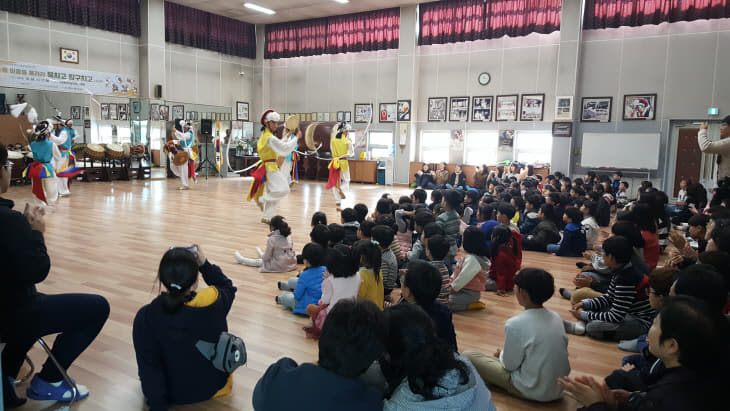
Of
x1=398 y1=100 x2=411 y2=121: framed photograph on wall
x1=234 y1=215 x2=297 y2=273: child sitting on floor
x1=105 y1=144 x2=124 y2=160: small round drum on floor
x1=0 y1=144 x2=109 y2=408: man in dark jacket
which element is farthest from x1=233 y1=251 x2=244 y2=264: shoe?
x1=398 y1=100 x2=411 y2=121: framed photograph on wall

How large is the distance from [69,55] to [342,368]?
13967 mm

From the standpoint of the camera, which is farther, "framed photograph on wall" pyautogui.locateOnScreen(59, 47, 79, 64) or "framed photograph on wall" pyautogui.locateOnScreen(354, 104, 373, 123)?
"framed photograph on wall" pyautogui.locateOnScreen(354, 104, 373, 123)

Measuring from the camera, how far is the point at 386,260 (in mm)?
3797

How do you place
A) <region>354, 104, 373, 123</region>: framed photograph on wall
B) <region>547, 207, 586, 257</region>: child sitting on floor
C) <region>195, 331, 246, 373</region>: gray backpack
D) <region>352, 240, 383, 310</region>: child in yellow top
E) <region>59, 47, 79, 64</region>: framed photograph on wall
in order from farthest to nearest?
<region>354, 104, 373, 123</region>: framed photograph on wall
<region>59, 47, 79, 64</region>: framed photograph on wall
<region>547, 207, 586, 257</region>: child sitting on floor
<region>352, 240, 383, 310</region>: child in yellow top
<region>195, 331, 246, 373</region>: gray backpack

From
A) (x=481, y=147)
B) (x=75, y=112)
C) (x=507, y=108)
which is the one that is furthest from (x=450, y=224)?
(x=75, y=112)

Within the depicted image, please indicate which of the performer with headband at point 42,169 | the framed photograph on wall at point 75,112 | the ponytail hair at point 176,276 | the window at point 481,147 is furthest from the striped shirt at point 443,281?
the framed photograph on wall at point 75,112

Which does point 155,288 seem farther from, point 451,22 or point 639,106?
point 451,22

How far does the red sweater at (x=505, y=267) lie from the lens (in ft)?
13.5

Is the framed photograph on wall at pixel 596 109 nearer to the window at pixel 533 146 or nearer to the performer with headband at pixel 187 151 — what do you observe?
the window at pixel 533 146

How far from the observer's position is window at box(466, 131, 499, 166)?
13.3 meters

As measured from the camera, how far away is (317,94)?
16.2 meters

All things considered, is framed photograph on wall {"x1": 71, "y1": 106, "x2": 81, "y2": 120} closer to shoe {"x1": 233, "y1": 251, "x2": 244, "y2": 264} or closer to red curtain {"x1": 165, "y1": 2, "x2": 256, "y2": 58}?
red curtain {"x1": 165, "y1": 2, "x2": 256, "y2": 58}

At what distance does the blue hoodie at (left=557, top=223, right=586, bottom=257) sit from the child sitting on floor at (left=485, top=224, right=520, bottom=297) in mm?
1579

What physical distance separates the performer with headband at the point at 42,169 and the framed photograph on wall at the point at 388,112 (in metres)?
9.15
